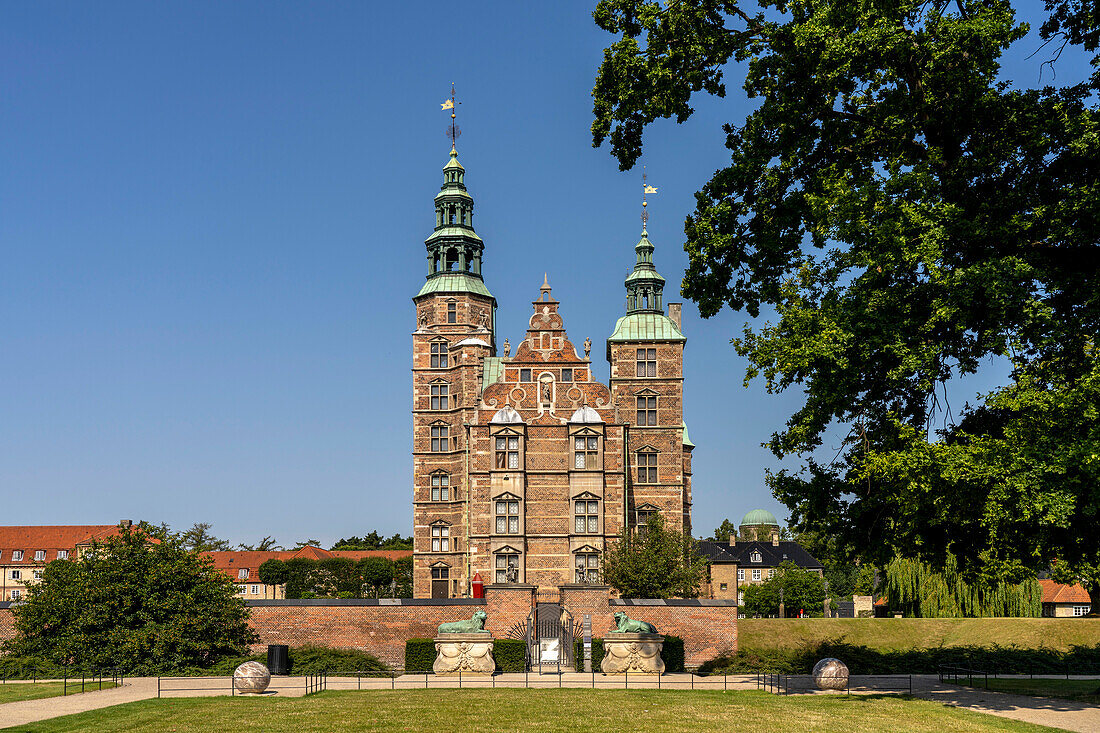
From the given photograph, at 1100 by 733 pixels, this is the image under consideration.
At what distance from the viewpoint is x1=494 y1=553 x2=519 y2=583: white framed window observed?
149 ft

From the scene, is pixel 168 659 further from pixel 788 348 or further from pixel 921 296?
pixel 921 296

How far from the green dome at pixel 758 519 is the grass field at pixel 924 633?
7914cm

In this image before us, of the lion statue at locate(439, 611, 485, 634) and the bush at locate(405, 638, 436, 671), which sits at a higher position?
the lion statue at locate(439, 611, 485, 634)

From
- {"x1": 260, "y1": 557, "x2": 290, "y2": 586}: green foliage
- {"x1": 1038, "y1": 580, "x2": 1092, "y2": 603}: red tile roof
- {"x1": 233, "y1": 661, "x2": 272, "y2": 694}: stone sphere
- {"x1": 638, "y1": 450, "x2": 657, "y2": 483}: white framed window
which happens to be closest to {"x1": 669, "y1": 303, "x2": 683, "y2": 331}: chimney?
{"x1": 638, "y1": 450, "x2": 657, "y2": 483}: white framed window

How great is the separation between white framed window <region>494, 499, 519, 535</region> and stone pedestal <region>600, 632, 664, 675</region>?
50.8 feet

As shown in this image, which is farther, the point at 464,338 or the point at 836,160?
the point at 464,338

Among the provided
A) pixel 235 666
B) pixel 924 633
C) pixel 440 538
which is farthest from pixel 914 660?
pixel 440 538

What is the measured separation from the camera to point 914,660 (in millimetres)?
33719

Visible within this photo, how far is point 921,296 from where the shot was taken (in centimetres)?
1914

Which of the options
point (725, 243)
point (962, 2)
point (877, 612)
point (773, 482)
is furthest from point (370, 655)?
point (877, 612)

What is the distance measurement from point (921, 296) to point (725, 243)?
417 cm

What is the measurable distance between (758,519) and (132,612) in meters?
99.3

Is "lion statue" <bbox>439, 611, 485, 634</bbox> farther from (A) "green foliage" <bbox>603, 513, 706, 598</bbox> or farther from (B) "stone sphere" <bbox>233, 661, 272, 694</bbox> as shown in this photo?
(A) "green foliage" <bbox>603, 513, 706, 598</bbox>

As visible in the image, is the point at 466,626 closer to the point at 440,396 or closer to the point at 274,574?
the point at 440,396
